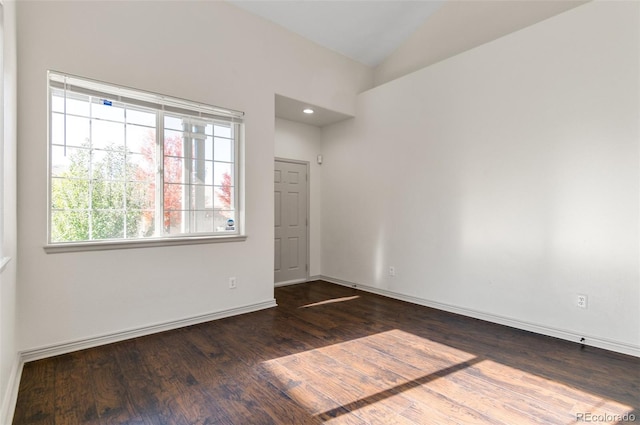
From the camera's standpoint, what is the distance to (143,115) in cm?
319

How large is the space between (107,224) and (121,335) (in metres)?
1.03

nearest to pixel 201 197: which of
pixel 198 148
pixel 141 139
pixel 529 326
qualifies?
pixel 198 148

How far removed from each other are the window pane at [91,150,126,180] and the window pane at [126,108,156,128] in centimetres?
36

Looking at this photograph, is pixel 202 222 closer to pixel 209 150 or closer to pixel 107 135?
pixel 209 150

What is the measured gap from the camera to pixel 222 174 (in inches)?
147

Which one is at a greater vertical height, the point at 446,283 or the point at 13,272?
the point at 13,272

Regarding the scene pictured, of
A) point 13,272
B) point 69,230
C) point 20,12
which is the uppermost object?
point 20,12

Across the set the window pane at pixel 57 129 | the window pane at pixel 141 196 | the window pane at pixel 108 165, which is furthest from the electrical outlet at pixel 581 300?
the window pane at pixel 57 129

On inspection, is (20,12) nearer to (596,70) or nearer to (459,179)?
(459,179)

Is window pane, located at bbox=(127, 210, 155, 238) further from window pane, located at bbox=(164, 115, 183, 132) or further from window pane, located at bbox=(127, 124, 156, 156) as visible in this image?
window pane, located at bbox=(164, 115, 183, 132)

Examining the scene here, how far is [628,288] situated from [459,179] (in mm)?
1799

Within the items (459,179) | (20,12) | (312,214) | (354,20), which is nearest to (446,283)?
(459,179)

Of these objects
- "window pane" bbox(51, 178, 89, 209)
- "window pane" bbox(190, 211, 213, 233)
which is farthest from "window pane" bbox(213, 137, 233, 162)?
"window pane" bbox(51, 178, 89, 209)

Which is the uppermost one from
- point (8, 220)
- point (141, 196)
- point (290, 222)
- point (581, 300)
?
point (141, 196)
